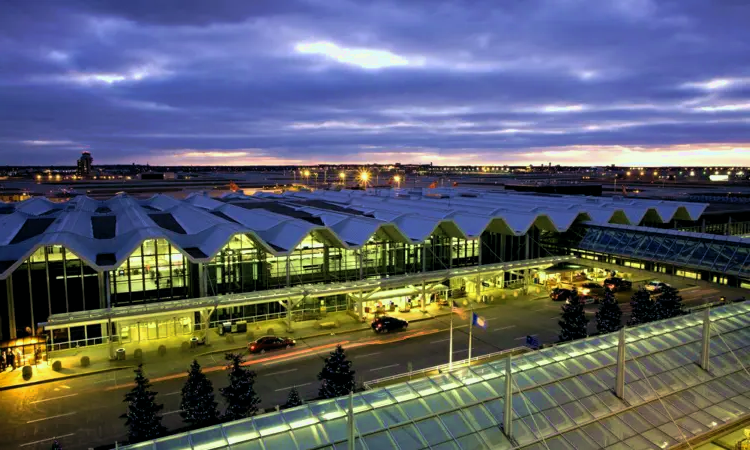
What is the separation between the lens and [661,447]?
1712 cm

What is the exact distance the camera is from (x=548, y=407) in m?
17.7

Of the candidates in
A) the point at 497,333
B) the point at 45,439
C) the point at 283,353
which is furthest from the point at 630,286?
the point at 45,439

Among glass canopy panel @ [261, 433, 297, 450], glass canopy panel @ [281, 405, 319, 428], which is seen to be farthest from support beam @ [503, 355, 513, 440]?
glass canopy panel @ [261, 433, 297, 450]

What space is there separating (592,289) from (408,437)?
151ft

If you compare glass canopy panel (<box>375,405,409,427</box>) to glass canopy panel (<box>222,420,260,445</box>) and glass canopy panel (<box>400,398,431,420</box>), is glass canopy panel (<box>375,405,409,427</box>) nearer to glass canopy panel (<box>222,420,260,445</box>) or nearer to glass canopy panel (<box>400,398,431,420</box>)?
glass canopy panel (<box>400,398,431,420</box>)

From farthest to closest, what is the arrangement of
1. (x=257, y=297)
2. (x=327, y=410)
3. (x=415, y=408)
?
(x=257, y=297) < (x=415, y=408) < (x=327, y=410)

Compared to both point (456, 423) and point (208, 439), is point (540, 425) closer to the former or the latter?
→ point (456, 423)

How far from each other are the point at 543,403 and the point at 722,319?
1315cm

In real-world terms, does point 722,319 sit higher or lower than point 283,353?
higher

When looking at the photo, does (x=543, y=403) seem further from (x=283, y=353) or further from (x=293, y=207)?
(x=293, y=207)

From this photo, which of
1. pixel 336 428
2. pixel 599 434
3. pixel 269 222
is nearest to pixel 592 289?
pixel 269 222

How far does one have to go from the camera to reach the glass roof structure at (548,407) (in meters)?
15.3

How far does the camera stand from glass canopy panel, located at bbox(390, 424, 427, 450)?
15.2 meters

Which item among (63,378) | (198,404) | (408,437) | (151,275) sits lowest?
(63,378)
